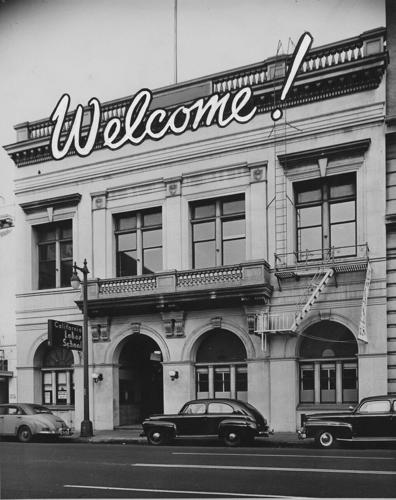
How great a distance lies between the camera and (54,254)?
2484cm

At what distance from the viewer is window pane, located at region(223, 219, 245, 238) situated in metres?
22.3

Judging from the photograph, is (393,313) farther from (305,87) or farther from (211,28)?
(211,28)

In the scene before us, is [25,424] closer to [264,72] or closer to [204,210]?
[204,210]

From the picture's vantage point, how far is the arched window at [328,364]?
20328 mm

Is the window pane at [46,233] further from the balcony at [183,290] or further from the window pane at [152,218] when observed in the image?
the window pane at [152,218]

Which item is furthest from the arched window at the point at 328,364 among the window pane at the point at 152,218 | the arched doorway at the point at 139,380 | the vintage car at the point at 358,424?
the window pane at the point at 152,218

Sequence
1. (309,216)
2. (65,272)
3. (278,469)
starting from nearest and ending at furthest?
(278,469) → (309,216) → (65,272)

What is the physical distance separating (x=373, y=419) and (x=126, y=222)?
11.8 m

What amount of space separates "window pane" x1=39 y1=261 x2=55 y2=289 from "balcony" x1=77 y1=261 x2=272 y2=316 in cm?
188

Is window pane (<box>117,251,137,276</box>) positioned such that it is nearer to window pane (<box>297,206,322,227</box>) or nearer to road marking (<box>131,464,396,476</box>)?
window pane (<box>297,206,322,227</box>)

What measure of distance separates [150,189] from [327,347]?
26.4 ft

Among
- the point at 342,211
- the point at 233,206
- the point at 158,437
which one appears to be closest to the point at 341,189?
the point at 342,211

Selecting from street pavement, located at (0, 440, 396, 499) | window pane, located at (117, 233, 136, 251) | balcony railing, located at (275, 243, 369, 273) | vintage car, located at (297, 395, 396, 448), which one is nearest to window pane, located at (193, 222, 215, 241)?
window pane, located at (117, 233, 136, 251)

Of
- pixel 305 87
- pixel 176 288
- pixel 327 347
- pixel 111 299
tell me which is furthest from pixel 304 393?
pixel 305 87
